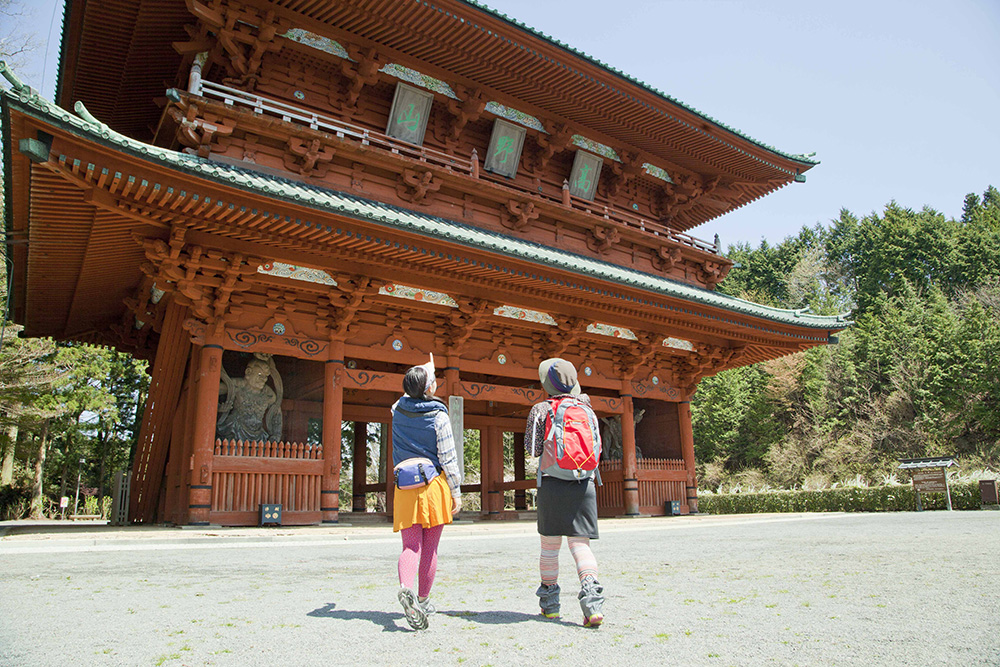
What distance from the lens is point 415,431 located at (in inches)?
155

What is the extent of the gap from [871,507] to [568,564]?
62.8ft

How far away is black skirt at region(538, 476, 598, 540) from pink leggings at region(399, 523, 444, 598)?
25.8 inches

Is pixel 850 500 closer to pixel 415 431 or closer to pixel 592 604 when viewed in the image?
pixel 592 604

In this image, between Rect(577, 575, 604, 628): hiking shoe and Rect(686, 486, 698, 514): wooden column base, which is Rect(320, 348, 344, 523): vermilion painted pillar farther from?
Rect(686, 486, 698, 514): wooden column base

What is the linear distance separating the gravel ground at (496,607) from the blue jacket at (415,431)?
0.95m

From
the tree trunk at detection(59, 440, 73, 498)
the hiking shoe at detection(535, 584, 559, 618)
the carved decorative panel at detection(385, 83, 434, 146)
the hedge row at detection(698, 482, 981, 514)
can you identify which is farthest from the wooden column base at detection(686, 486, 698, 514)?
the tree trunk at detection(59, 440, 73, 498)

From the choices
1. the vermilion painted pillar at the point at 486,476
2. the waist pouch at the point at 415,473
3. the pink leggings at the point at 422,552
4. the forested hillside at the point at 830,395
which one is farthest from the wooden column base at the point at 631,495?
the forested hillside at the point at 830,395

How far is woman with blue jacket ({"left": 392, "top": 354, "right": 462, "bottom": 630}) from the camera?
3729 mm

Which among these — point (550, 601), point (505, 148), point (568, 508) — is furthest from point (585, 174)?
point (550, 601)

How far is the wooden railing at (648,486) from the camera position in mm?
14797

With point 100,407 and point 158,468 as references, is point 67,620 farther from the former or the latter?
point 100,407

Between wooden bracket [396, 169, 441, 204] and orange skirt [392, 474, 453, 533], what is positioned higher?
wooden bracket [396, 169, 441, 204]

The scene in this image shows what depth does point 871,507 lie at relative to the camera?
68.6 ft

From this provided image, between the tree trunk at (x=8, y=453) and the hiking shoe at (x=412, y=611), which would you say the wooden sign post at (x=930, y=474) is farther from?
the tree trunk at (x=8, y=453)
